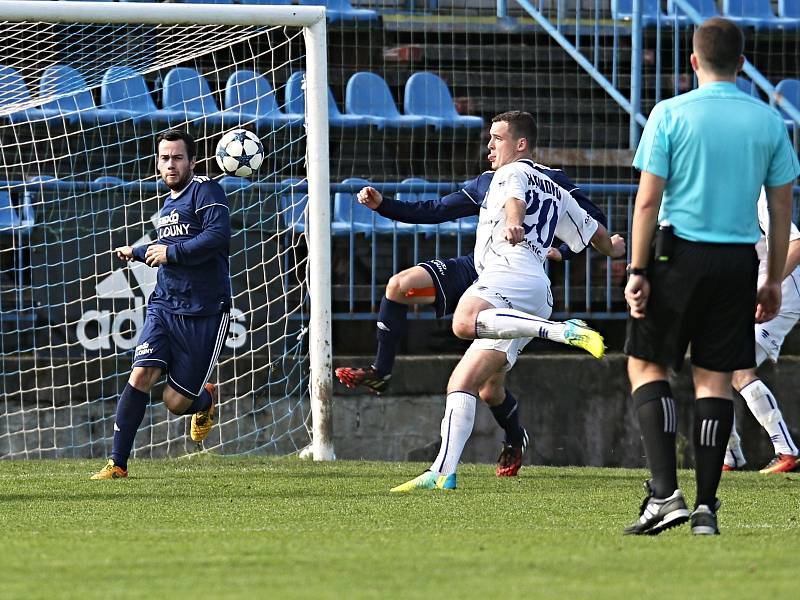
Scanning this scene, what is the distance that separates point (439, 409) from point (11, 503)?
4598 mm

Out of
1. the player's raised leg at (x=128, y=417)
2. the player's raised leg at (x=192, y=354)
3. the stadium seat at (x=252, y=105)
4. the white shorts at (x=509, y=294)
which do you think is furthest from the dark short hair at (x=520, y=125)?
the stadium seat at (x=252, y=105)

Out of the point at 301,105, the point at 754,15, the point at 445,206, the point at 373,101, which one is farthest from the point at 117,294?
the point at 754,15

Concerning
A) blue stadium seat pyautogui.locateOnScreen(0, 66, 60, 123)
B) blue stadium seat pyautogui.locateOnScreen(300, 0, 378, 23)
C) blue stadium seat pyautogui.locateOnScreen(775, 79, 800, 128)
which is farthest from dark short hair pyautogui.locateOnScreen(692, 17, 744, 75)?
blue stadium seat pyautogui.locateOnScreen(775, 79, 800, 128)

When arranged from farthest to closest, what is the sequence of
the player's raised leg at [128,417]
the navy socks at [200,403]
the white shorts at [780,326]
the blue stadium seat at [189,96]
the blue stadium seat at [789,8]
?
the blue stadium seat at [789,8]
the blue stadium seat at [189,96]
the white shorts at [780,326]
the navy socks at [200,403]
the player's raised leg at [128,417]

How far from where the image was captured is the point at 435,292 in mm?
8234

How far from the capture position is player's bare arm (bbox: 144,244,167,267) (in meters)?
8.16

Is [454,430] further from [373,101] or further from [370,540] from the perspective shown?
[373,101]

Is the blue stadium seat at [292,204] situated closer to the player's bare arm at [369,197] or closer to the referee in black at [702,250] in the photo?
the player's bare arm at [369,197]

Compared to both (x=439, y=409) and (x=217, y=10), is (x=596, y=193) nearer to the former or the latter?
(x=439, y=409)

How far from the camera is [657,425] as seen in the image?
5047 millimetres

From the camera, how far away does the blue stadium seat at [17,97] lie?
10.3 m

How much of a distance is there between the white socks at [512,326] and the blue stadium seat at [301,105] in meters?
3.63

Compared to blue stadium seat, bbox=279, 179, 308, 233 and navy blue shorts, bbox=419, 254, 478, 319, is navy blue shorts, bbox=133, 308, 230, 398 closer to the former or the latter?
navy blue shorts, bbox=419, 254, 478, 319

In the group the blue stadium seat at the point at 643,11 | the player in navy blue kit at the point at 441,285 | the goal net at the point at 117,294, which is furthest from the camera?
the blue stadium seat at the point at 643,11
